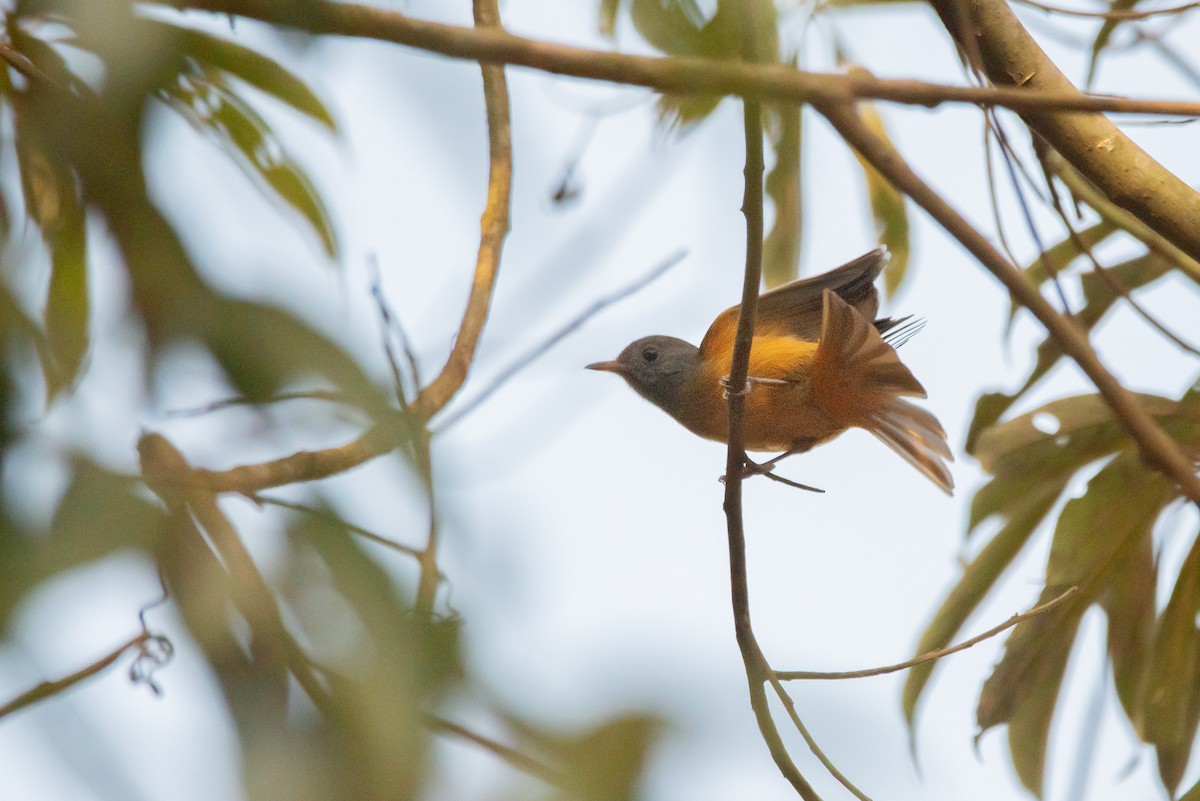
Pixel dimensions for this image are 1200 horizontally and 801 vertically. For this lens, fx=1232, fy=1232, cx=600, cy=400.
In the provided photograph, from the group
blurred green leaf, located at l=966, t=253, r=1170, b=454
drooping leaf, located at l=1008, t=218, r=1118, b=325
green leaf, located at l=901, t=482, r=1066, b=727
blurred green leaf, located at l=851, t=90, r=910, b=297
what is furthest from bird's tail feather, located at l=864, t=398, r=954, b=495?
blurred green leaf, located at l=851, t=90, r=910, b=297

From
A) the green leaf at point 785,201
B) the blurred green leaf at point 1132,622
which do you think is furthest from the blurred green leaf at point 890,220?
the blurred green leaf at point 1132,622

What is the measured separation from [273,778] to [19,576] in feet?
1.22

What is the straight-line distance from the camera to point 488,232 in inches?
118

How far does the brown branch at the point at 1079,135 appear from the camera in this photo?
2.13 m

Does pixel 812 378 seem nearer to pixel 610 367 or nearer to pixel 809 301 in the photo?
pixel 809 301

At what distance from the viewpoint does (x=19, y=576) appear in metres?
1.20

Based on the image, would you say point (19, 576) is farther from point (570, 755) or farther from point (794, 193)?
point (794, 193)

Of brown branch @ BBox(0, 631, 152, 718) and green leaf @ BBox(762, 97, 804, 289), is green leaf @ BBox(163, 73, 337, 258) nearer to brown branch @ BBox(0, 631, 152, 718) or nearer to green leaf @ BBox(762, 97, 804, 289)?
brown branch @ BBox(0, 631, 152, 718)

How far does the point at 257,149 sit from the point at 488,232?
0.81 metres

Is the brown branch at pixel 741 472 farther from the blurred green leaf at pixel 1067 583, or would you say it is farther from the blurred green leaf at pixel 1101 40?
the blurred green leaf at pixel 1101 40

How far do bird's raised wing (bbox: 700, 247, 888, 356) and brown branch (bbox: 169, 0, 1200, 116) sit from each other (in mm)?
2088

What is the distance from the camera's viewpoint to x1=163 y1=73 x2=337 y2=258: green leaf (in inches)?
87.2

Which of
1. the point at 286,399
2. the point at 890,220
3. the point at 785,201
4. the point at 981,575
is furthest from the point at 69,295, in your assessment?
the point at 890,220

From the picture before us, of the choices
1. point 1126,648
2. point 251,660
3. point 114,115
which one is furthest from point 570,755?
point 1126,648
